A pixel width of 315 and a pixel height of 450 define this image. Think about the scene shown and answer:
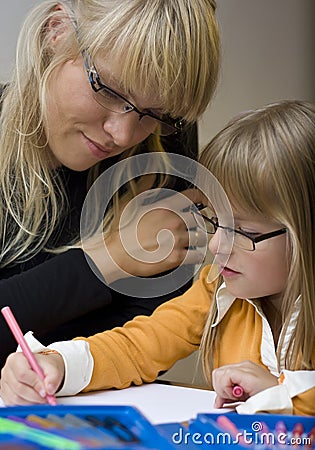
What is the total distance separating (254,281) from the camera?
1.85 ft

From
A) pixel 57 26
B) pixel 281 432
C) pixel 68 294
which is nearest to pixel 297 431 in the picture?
pixel 281 432

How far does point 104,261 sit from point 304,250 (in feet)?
0.57

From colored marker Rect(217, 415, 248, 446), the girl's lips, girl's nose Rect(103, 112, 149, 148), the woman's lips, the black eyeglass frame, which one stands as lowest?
colored marker Rect(217, 415, 248, 446)

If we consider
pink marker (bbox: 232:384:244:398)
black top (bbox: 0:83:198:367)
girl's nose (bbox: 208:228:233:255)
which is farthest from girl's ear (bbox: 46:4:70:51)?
pink marker (bbox: 232:384:244:398)

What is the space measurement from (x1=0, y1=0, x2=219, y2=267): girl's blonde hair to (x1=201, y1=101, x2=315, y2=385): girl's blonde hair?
6 centimetres

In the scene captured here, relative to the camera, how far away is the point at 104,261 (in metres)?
0.63

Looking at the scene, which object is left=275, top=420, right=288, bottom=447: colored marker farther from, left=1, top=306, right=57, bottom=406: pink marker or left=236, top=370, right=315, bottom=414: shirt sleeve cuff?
left=1, top=306, right=57, bottom=406: pink marker

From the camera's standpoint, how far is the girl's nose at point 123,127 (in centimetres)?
60

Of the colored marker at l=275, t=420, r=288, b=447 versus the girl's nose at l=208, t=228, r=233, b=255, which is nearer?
the colored marker at l=275, t=420, r=288, b=447

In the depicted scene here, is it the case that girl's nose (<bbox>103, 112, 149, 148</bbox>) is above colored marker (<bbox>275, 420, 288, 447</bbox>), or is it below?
above

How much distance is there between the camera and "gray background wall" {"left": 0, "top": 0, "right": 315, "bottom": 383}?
22.8 inches

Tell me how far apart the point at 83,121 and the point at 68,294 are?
0.15 meters

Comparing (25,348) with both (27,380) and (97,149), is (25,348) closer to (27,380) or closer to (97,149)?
(27,380)

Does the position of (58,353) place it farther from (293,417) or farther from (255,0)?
(255,0)
